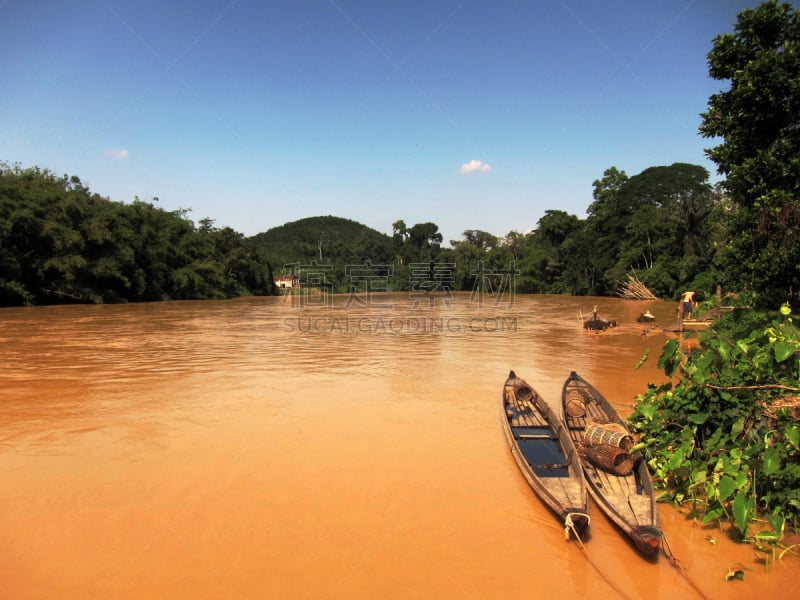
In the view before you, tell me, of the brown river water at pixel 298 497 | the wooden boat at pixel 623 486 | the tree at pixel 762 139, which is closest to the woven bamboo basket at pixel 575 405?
the wooden boat at pixel 623 486

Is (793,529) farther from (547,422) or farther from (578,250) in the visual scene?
(578,250)

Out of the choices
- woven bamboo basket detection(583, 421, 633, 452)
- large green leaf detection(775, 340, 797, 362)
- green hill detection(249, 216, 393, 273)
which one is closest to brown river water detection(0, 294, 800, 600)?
woven bamboo basket detection(583, 421, 633, 452)

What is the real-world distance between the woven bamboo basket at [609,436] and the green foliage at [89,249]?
28.1m

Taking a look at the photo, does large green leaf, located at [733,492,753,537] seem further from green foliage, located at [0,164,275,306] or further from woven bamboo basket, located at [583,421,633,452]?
green foliage, located at [0,164,275,306]

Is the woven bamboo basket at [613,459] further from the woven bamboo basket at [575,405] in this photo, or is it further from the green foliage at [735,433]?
the woven bamboo basket at [575,405]

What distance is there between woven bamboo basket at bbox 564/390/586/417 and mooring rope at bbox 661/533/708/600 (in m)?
2.37

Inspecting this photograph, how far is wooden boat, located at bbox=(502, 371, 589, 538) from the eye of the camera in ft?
13.0

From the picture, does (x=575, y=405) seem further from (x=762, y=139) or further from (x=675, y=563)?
(x=762, y=139)

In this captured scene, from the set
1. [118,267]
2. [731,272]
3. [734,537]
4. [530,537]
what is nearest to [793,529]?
[734,537]

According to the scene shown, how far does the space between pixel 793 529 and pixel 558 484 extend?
1.73m

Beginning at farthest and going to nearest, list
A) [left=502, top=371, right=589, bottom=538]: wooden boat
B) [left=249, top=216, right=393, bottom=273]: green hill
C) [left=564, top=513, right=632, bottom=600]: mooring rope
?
[left=249, top=216, right=393, bottom=273]: green hill < [left=502, top=371, right=589, bottom=538]: wooden boat < [left=564, top=513, right=632, bottom=600]: mooring rope

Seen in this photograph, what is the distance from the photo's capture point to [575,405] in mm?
6375

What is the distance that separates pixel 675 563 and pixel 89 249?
106ft

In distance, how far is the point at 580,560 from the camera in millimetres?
3697
